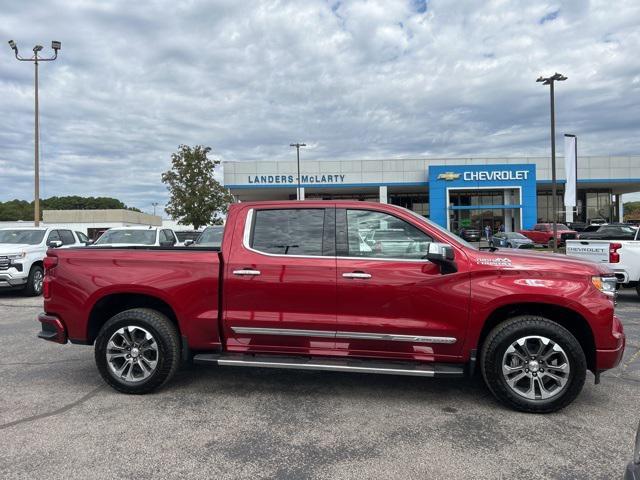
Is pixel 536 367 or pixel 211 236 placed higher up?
pixel 211 236

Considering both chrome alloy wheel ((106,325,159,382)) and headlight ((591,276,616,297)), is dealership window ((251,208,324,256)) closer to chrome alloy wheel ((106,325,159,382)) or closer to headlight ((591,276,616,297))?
chrome alloy wheel ((106,325,159,382))

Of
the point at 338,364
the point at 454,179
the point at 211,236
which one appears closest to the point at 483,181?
the point at 454,179

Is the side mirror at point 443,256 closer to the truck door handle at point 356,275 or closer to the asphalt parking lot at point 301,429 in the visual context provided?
the truck door handle at point 356,275

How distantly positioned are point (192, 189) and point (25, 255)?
2728 cm

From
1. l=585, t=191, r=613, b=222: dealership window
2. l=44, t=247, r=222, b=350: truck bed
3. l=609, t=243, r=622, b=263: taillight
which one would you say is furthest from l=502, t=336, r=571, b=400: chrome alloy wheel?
l=585, t=191, r=613, b=222: dealership window

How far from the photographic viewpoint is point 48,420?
3971 millimetres

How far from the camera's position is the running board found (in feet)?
13.1

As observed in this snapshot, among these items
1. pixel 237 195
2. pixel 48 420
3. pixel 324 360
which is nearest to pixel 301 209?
pixel 324 360

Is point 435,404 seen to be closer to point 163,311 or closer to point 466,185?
point 163,311

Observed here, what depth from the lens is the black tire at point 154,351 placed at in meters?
4.42

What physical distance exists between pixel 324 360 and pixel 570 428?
207cm

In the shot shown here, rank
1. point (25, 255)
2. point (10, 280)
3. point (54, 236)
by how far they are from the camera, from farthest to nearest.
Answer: point (54, 236)
point (25, 255)
point (10, 280)

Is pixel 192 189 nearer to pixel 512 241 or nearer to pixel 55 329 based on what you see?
pixel 512 241

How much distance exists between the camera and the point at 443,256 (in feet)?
12.7
